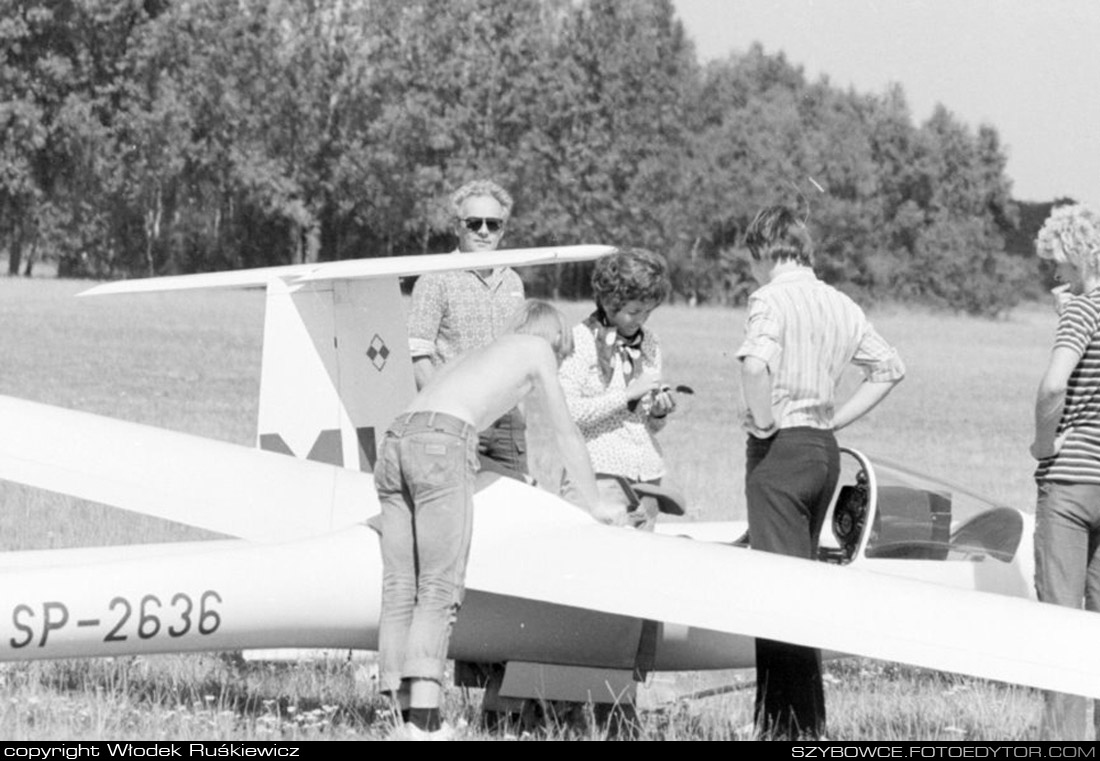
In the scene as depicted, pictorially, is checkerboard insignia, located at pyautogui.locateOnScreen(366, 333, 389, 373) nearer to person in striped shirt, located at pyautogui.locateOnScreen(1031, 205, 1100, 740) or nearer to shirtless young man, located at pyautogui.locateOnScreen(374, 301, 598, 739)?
shirtless young man, located at pyautogui.locateOnScreen(374, 301, 598, 739)

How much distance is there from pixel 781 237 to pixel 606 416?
3.80 feet

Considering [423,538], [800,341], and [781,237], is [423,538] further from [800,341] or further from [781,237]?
[781,237]

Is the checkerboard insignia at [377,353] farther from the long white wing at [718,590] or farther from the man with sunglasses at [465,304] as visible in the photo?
the long white wing at [718,590]

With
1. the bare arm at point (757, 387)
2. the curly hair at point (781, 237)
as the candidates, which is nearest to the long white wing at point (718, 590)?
→ the bare arm at point (757, 387)

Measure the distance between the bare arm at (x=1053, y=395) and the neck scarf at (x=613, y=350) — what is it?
1672 mm

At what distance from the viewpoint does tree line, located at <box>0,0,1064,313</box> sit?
216 ft

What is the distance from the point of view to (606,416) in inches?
260

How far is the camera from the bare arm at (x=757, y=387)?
559cm

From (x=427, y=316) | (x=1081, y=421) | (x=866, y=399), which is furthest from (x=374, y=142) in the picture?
(x=1081, y=421)

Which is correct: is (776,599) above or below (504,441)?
below

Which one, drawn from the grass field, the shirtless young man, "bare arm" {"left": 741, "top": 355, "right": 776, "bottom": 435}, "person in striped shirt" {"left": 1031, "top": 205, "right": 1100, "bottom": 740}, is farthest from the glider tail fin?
"person in striped shirt" {"left": 1031, "top": 205, "right": 1100, "bottom": 740}

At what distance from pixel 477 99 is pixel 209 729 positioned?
71.6 meters

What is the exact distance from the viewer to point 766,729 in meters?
5.62

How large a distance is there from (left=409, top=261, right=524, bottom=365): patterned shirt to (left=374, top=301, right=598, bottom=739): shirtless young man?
5.81 ft
